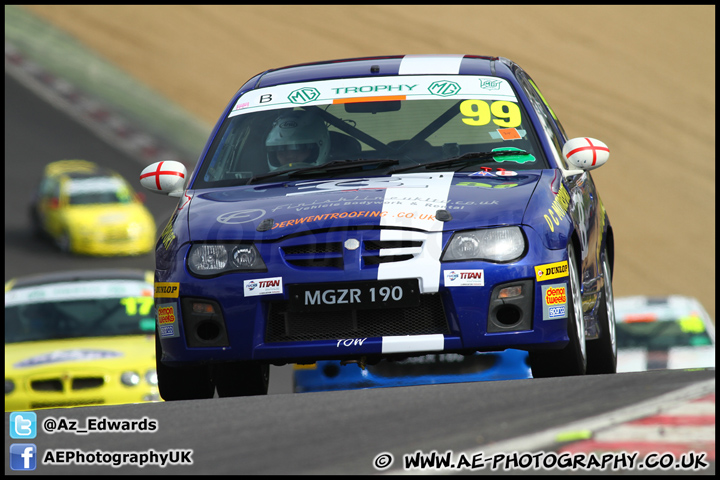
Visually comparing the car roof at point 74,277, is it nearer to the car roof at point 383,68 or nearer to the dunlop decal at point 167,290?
the car roof at point 383,68

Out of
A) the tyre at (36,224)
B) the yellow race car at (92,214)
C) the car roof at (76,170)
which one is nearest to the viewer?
the yellow race car at (92,214)

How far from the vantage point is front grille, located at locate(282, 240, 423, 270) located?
212 inches

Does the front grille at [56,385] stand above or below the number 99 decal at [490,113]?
below

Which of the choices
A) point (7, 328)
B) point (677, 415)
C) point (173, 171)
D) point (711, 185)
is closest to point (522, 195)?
point (677, 415)

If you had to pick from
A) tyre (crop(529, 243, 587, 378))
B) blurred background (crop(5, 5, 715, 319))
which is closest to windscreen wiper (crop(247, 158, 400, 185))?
tyre (crop(529, 243, 587, 378))

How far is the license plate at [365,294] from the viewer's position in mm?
5336

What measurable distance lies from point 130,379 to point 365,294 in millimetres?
5506

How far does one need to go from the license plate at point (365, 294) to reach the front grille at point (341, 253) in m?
0.09

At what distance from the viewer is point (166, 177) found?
21.3ft

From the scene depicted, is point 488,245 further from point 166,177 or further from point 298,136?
point 166,177

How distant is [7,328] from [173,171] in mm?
5592

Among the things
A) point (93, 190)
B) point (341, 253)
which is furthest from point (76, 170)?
point (341, 253)

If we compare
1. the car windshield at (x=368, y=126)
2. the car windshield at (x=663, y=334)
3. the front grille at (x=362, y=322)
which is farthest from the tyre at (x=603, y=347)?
the car windshield at (x=663, y=334)

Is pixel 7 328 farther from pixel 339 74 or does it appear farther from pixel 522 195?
pixel 522 195
